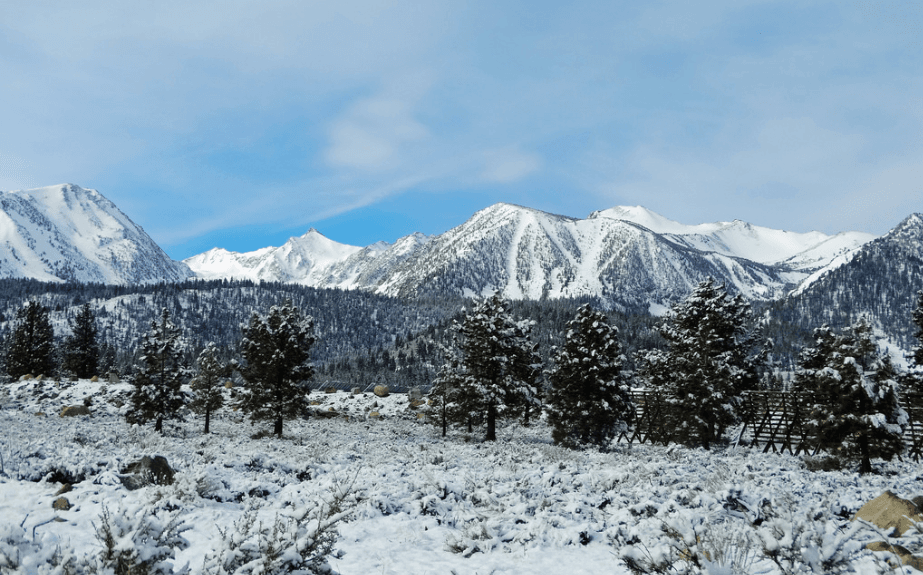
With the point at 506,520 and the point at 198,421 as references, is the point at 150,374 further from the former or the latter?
the point at 506,520

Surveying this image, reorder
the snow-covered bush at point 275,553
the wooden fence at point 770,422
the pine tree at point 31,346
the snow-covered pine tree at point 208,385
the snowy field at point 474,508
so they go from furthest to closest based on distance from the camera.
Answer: the pine tree at point 31,346 < the snow-covered pine tree at point 208,385 < the wooden fence at point 770,422 < the snowy field at point 474,508 < the snow-covered bush at point 275,553

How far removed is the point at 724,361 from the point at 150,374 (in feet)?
115

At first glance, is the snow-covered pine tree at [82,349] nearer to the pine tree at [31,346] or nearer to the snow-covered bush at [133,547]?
the pine tree at [31,346]

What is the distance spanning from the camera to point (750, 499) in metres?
10.9

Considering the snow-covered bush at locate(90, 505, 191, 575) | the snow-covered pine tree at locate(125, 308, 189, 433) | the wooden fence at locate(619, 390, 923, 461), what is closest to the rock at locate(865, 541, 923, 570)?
the snow-covered bush at locate(90, 505, 191, 575)

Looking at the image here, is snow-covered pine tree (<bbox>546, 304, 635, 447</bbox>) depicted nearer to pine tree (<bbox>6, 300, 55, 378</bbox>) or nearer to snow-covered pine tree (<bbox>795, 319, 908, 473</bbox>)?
snow-covered pine tree (<bbox>795, 319, 908, 473</bbox>)

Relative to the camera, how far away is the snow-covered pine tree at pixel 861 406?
757 inches

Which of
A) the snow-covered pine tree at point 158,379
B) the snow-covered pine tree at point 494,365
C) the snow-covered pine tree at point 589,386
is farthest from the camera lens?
the snow-covered pine tree at point 158,379

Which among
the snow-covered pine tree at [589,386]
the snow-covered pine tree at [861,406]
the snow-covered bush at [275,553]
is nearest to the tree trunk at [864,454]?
the snow-covered pine tree at [861,406]

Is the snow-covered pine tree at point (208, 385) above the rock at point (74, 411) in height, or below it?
above

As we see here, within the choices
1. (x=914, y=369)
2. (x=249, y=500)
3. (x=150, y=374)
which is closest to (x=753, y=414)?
(x=914, y=369)

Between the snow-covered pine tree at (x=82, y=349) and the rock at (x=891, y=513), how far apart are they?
265 ft

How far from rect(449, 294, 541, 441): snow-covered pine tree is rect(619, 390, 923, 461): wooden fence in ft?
23.4

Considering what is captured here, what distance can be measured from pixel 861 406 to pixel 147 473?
24579 millimetres
